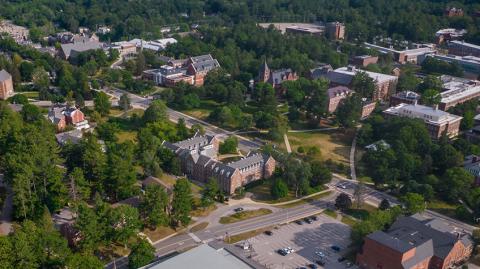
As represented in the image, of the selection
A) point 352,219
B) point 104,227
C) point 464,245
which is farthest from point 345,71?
point 104,227

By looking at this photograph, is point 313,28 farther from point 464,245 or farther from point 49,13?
point 464,245

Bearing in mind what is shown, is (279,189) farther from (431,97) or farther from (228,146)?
(431,97)

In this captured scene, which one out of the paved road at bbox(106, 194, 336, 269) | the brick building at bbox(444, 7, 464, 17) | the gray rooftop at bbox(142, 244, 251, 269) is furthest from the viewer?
the brick building at bbox(444, 7, 464, 17)

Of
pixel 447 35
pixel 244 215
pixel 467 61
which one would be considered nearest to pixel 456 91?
pixel 467 61

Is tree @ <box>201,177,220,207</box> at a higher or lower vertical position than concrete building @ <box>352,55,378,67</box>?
lower

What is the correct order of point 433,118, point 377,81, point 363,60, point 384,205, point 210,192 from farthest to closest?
point 363,60, point 377,81, point 433,118, point 210,192, point 384,205

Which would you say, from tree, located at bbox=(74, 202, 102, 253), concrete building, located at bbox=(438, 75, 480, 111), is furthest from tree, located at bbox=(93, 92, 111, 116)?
concrete building, located at bbox=(438, 75, 480, 111)

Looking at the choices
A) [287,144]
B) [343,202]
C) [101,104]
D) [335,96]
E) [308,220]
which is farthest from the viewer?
[335,96]

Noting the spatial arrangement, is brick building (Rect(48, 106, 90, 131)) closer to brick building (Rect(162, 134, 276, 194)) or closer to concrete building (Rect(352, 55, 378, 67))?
brick building (Rect(162, 134, 276, 194))
